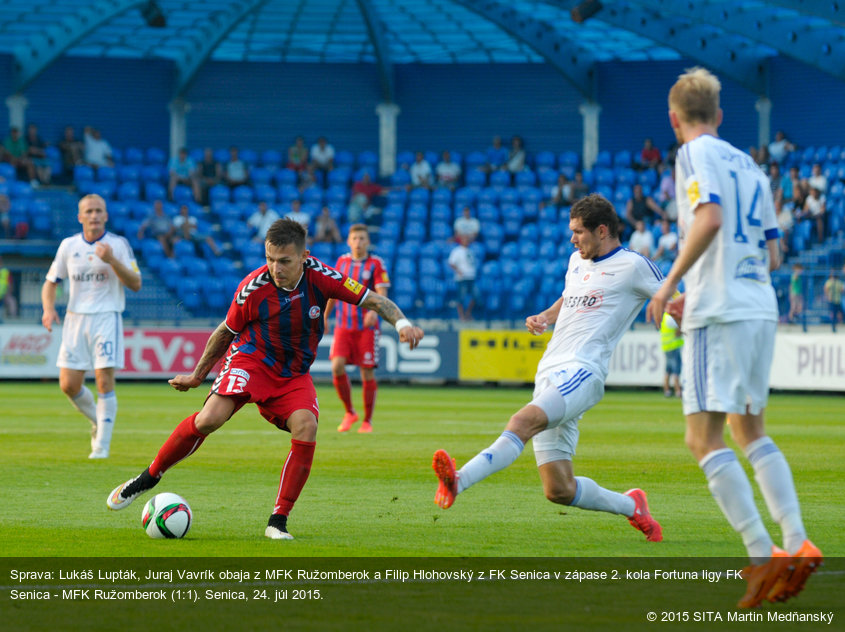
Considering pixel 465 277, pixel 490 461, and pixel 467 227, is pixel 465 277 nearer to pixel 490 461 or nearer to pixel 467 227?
pixel 467 227

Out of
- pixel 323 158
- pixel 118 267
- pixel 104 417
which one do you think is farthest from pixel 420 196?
pixel 118 267

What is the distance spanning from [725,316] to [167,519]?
339 centimetres

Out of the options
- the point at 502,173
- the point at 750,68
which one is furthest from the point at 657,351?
the point at 750,68

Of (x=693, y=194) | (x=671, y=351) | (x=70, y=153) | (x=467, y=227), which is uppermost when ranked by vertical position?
(x=70, y=153)

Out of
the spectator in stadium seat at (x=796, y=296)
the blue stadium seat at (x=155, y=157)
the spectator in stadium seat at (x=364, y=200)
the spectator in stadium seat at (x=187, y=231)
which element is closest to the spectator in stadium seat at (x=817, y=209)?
the spectator in stadium seat at (x=796, y=296)

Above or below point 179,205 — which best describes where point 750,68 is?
above

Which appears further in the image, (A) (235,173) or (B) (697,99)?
(A) (235,173)

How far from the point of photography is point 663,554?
261 inches

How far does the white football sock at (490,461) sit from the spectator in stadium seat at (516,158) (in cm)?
2941

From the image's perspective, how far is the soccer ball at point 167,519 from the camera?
7113 millimetres

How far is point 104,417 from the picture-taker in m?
11.9

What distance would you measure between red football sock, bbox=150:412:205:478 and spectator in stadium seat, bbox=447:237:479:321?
20846 mm
